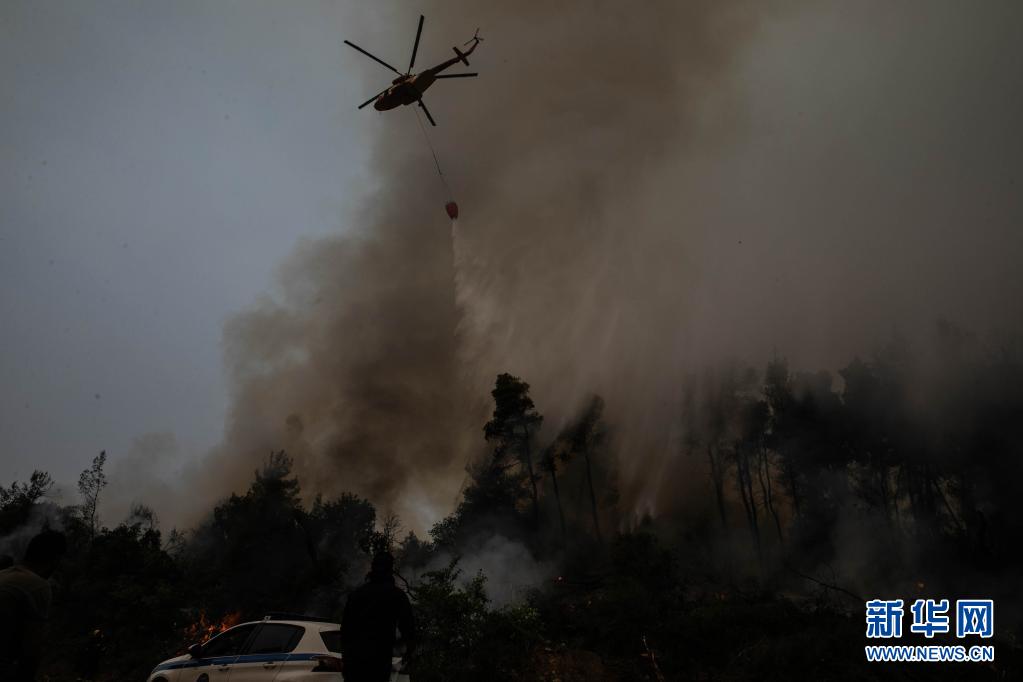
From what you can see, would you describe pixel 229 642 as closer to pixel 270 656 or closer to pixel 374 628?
pixel 270 656

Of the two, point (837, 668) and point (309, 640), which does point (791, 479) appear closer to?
point (837, 668)

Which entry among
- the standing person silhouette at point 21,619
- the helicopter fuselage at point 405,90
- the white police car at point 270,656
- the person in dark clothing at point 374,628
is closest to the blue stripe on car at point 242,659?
the white police car at point 270,656

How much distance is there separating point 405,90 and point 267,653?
65.7 ft

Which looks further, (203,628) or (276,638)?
(203,628)

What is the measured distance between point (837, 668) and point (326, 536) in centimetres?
3514

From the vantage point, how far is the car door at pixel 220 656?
9.67m

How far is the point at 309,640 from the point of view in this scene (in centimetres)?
908

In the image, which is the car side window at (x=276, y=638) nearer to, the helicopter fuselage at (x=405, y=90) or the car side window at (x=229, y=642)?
the car side window at (x=229, y=642)

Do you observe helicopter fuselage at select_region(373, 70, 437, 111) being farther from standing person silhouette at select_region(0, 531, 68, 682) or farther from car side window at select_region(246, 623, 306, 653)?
standing person silhouette at select_region(0, 531, 68, 682)

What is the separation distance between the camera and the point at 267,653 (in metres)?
9.28

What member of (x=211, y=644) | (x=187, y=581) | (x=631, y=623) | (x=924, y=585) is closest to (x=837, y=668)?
(x=631, y=623)

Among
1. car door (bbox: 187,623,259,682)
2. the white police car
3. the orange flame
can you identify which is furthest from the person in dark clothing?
the orange flame

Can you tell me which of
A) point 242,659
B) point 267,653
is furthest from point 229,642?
point 267,653

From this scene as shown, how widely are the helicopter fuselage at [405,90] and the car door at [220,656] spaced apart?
63.5 feet
